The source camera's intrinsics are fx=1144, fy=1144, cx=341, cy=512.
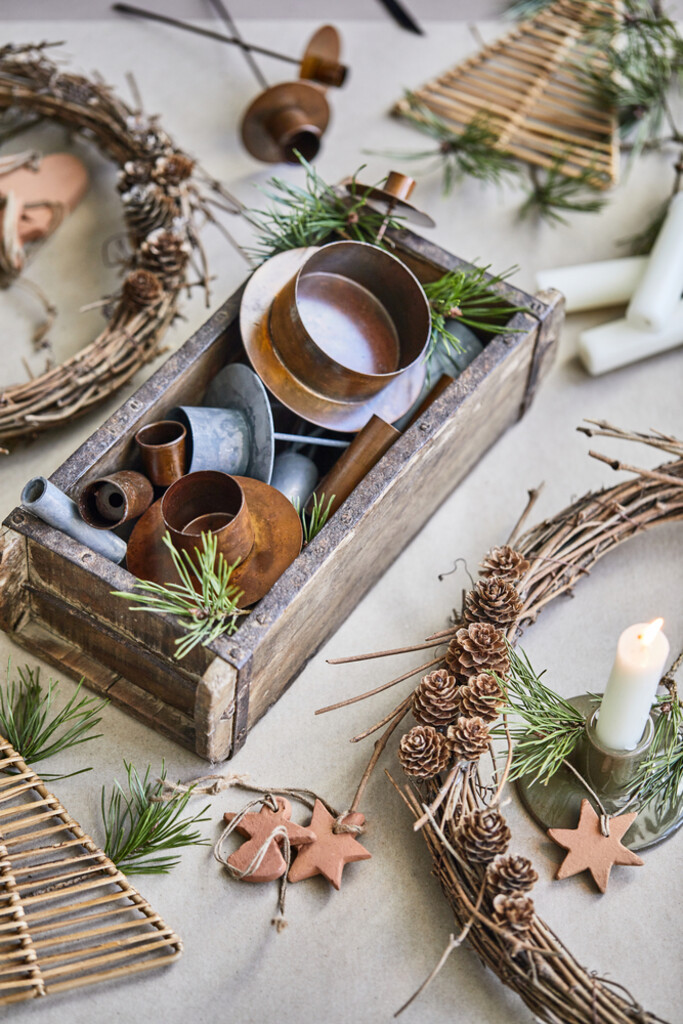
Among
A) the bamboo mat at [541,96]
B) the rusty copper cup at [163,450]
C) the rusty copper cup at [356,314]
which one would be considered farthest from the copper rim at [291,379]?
the bamboo mat at [541,96]

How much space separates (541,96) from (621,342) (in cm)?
52

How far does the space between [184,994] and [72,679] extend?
1.17ft

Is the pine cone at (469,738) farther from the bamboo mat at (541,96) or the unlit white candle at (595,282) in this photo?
the bamboo mat at (541,96)

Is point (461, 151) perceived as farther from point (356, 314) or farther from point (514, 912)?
point (514, 912)

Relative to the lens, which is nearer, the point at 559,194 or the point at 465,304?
the point at 465,304

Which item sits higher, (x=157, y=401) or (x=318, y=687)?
(x=157, y=401)

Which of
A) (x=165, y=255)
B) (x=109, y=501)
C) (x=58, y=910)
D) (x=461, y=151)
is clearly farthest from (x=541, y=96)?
(x=58, y=910)

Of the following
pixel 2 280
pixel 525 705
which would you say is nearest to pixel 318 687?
pixel 525 705

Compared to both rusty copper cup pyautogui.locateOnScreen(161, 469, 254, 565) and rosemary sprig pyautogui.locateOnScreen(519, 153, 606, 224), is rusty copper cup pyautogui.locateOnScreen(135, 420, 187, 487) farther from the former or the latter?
rosemary sprig pyautogui.locateOnScreen(519, 153, 606, 224)

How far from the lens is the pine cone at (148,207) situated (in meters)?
1.48

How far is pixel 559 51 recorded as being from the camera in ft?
6.07

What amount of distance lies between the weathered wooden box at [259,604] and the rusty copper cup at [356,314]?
0.21 ft

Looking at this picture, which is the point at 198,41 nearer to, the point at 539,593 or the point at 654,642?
the point at 539,593

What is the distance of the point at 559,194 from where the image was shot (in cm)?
175
